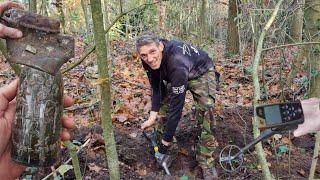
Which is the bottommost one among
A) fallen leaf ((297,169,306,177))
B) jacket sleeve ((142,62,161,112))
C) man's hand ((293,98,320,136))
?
fallen leaf ((297,169,306,177))

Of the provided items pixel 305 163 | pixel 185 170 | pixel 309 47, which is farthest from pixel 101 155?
pixel 309 47

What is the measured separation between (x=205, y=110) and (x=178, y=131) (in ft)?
1.92

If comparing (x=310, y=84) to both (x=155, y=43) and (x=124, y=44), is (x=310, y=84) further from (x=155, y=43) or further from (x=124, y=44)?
(x=124, y=44)

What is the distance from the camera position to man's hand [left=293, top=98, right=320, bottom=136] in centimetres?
160

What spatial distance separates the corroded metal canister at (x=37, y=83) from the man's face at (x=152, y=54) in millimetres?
2153

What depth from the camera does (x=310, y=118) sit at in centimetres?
162

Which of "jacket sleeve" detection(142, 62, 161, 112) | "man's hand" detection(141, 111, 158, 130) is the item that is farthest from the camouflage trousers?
"man's hand" detection(141, 111, 158, 130)

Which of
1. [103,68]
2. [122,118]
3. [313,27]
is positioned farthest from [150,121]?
[103,68]

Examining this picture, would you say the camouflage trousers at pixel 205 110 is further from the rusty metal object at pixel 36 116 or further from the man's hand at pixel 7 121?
the rusty metal object at pixel 36 116

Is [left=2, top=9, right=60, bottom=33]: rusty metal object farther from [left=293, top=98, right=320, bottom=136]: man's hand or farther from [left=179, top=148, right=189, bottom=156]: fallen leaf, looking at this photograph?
[left=179, top=148, right=189, bottom=156]: fallen leaf

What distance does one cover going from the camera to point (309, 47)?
4.34 m

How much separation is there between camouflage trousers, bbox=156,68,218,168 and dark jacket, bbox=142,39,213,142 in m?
0.09

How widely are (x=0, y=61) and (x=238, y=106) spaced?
4887mm

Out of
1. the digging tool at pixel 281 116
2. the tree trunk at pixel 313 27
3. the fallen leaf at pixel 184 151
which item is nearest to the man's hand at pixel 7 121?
the digging tool at pixel 281 116
